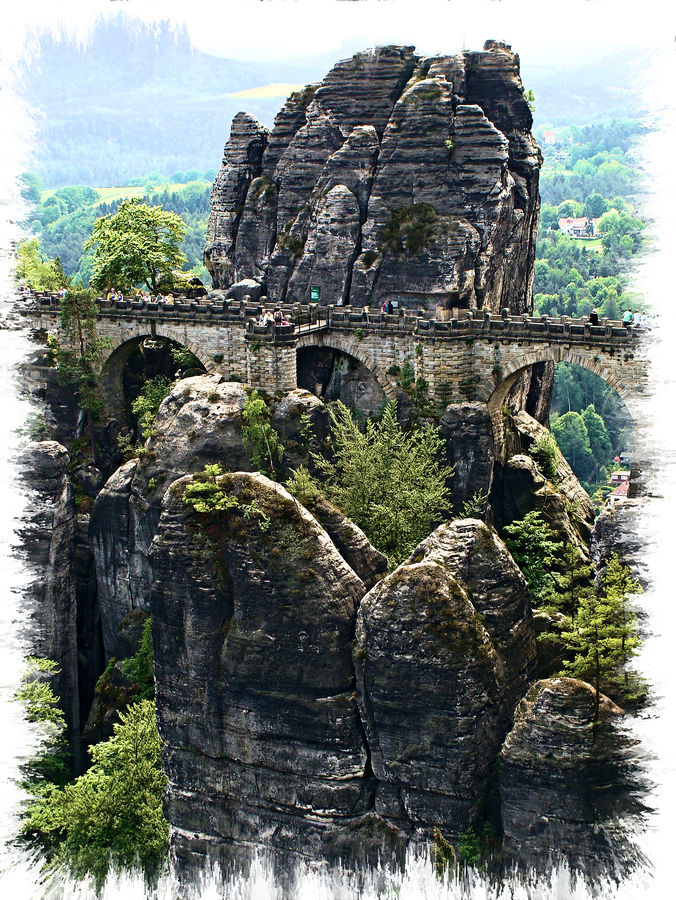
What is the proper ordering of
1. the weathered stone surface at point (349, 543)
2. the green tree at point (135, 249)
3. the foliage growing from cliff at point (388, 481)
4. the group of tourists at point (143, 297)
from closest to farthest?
the weathered stone surface at point (349, 543) < the foliage growing from cliff at point (388, 481) < the group of tourists at point (143, 297) < the green tree at point (135, 249)

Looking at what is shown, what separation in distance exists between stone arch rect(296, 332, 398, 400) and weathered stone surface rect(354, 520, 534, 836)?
18.8 metres

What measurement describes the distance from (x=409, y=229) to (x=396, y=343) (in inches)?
286

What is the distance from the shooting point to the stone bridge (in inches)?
1891

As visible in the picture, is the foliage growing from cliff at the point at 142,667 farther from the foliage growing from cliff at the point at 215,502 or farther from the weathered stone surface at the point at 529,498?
the weathered stone surface at the point at 529,498

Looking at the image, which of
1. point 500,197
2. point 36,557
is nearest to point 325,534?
point 36,557

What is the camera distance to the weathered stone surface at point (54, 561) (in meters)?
51.2

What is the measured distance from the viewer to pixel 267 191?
65625 mm

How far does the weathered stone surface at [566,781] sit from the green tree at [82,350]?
33.3 metres

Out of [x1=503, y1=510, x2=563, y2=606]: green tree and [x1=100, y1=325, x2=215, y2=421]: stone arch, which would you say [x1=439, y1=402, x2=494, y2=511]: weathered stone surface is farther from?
[x1=100, y1=325, x2=215, y2=421]: stone arch

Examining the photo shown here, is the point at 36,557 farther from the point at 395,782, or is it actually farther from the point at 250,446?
the point at 395,782

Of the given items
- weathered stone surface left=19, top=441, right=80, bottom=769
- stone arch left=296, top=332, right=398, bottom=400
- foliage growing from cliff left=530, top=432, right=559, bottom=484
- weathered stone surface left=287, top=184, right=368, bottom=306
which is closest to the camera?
weathered stone surface left=19, top=441, right=80, bottom=769

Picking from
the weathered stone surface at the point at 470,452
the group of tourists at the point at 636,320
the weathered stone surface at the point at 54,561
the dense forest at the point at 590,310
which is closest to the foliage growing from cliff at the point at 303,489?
the weathered stone surface at the point at 470,452

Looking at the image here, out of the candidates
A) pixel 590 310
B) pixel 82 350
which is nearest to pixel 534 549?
pixel 82 350

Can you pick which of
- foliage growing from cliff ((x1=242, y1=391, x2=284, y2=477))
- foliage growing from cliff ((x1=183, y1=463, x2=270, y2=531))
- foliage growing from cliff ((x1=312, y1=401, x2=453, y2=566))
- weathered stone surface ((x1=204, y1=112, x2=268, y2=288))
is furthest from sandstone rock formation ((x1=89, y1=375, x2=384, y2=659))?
weathered stone surface ((x1=204, y1=112, x2=268, y2=288))
